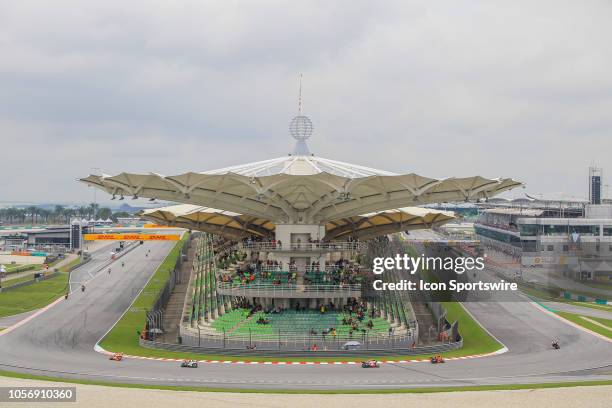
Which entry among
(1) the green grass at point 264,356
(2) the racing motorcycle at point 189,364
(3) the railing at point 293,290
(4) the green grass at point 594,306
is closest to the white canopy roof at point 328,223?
(1) the green grass at point 264,356

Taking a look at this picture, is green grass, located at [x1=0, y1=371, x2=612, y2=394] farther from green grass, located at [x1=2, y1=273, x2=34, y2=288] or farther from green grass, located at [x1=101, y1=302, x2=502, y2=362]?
green grass, located at [x1=2, y1=273, x2=34, y2=288]

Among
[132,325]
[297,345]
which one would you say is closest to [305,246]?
[297,345]

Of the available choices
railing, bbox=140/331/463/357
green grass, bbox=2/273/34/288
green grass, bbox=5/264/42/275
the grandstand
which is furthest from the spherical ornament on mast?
green grass, bbox=5/264/42/275

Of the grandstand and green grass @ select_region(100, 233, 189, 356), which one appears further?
the grandstand

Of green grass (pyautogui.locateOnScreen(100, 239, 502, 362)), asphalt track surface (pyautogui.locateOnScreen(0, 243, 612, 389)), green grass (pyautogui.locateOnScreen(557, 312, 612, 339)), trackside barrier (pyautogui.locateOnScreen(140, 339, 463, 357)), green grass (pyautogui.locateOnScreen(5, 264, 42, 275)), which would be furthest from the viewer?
green grass (pyautogui.locateOnScreen(5, 264, 42, 275))

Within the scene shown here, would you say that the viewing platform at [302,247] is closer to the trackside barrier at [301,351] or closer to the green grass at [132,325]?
the trackside barrier at [301,351]

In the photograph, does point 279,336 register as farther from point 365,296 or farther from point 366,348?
point 365,296

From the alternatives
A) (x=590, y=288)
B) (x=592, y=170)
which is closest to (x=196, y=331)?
(x=590, y=288)
